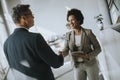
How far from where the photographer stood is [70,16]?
2.10 meters

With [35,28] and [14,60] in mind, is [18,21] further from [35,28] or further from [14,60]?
[35,28]

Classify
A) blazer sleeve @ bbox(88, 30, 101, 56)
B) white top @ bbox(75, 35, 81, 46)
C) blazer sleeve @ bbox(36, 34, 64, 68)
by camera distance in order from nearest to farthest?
1. blazer sleeve @ bbox(36, 34, 64, 68)
2. blazer sleeve @ bbox(88, 30, 101, 56)
3. white top @ bbox(75, 35, 81, 46)

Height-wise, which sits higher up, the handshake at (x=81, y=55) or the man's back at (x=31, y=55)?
the man's back at (x=31, y=55)

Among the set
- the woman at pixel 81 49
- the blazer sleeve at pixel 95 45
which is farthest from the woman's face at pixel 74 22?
the blazer sleeve at pixel 95 45

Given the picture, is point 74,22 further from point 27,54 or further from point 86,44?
point 27,54

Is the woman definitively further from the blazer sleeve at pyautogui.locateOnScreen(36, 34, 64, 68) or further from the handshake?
the blazer sleeve at pyautogui.locateOnScreen(36, 34, 64, 68)

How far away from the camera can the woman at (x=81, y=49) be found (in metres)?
2.05

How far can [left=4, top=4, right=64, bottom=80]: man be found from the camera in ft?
4.92

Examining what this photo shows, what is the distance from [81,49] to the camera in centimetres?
211

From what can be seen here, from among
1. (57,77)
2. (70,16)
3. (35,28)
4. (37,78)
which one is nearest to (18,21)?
(37,78)

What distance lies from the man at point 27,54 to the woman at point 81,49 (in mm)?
490

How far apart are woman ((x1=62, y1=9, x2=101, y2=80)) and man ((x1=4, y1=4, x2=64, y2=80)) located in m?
0.49

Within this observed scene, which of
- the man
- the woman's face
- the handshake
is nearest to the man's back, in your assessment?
the man

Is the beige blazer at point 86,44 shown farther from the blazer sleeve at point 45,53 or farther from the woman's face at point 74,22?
the blazer sleeve at point 45,53
